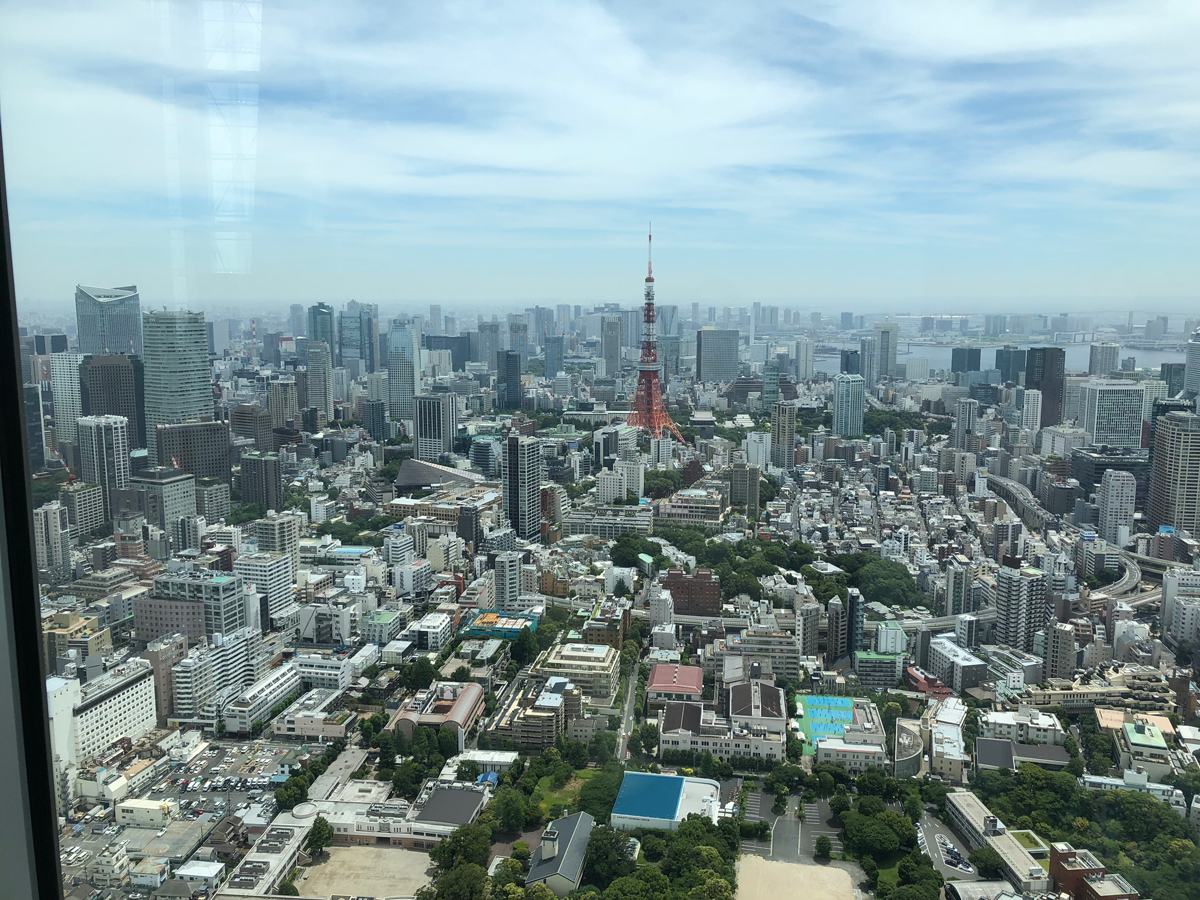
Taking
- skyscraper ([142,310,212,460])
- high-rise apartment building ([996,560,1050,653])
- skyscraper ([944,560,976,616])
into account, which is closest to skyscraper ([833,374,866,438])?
skyscraper ([944,560,976,616])

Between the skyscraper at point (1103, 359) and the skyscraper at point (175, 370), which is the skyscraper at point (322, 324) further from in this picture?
the skyscraper at point (1103, 359)

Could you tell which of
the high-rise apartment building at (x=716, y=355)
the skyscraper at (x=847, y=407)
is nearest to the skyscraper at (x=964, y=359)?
the high-rise apartment building at (x=716, y=355)

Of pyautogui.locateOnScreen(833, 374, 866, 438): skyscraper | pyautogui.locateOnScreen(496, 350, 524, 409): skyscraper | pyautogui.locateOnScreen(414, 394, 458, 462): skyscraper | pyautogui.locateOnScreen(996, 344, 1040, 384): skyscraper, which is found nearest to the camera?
pyautogui.locateOnScreen(996, 344, 1040, 384): skyscraper

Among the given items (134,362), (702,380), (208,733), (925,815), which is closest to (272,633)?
(208,733)

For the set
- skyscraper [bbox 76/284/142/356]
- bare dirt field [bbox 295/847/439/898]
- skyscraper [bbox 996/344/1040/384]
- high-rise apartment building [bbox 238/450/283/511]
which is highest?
skyscraper [bbox 76/284/142/356]

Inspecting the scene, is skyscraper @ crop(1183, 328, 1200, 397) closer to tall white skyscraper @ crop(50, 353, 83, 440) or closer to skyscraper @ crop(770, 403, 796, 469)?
tall white skyscraper @ crop(50, 353, 83, 440)
